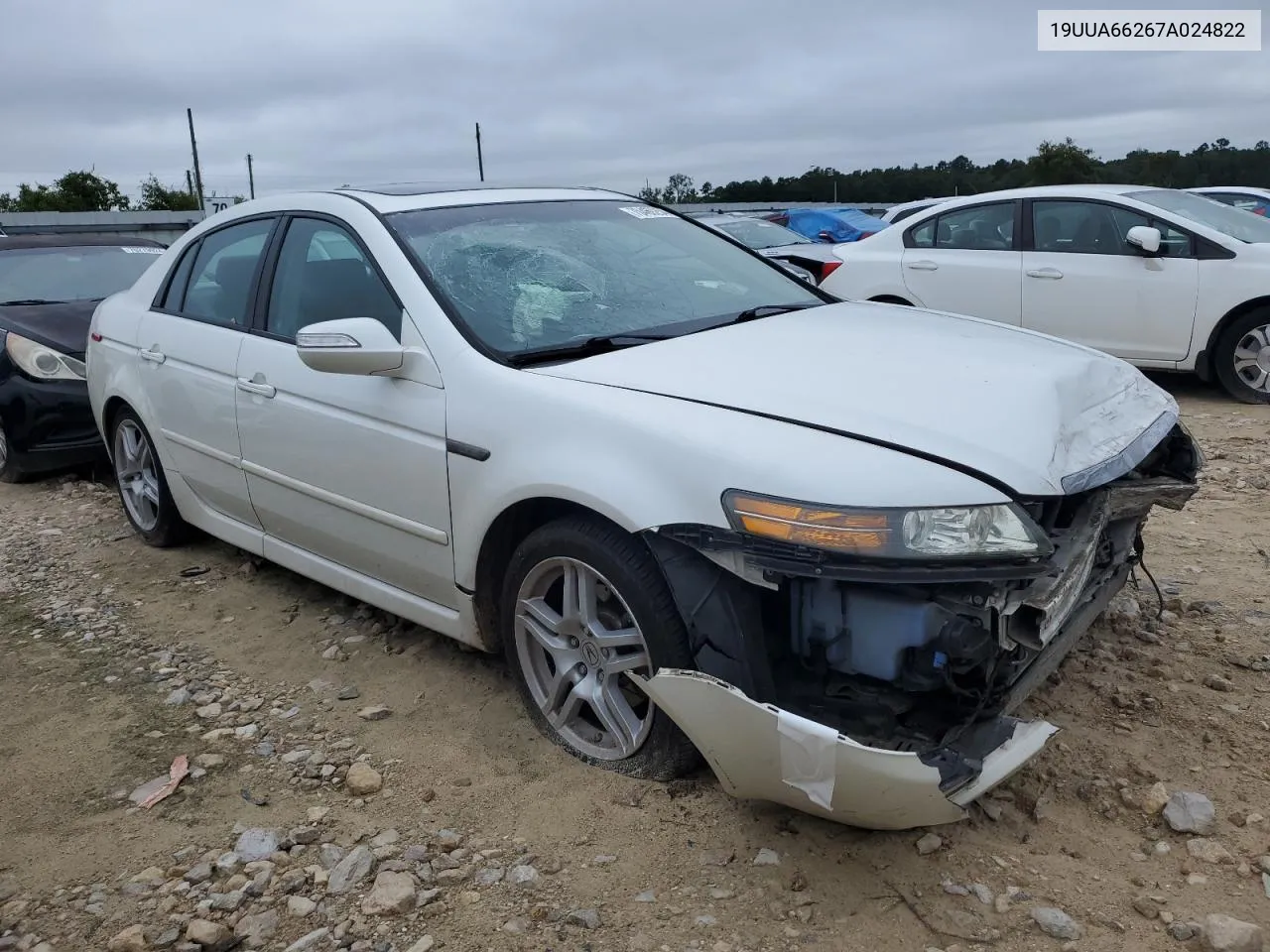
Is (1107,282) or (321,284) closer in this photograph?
(321,284)

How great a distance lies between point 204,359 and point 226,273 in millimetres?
374

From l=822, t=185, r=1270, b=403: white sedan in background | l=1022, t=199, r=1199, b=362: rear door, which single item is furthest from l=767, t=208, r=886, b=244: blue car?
l=1022, t=199, r=1199, b=362: rear door

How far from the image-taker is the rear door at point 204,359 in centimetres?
408

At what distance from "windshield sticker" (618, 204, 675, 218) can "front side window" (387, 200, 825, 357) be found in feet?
0.05

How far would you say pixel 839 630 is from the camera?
2.42 meters

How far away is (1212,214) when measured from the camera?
7691mm

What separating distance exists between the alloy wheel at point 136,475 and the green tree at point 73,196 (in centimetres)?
5011

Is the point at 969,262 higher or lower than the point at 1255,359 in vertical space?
higher

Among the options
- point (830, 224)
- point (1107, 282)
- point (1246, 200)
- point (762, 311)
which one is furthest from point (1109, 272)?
point (830, 224)

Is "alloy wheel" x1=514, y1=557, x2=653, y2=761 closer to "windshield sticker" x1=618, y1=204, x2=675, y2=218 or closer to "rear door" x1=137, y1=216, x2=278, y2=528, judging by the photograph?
"rear door" x1=137, y1=216, x2=278, y2=528

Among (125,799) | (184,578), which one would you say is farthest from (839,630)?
(184,578)

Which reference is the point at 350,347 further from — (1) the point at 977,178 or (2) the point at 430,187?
(1) the point at 977,178

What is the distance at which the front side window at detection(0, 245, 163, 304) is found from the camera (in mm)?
7230

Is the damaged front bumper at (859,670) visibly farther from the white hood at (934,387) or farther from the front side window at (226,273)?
the front side window at (226,273)
